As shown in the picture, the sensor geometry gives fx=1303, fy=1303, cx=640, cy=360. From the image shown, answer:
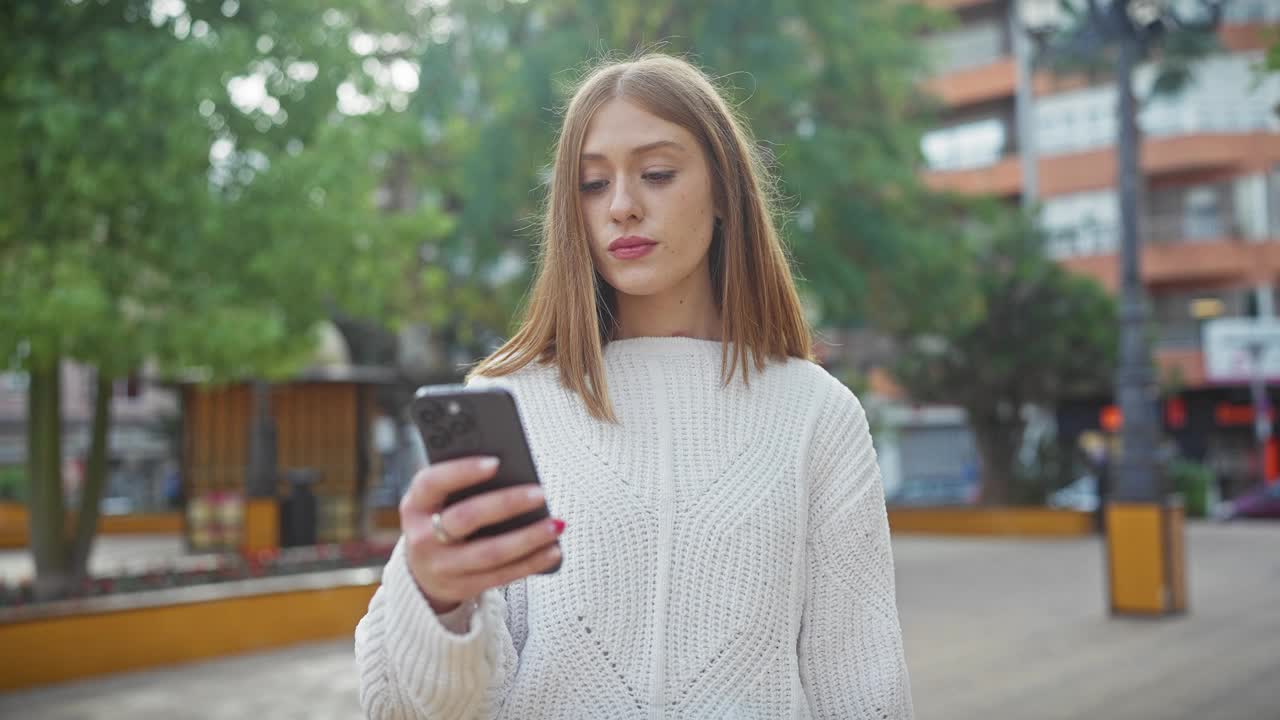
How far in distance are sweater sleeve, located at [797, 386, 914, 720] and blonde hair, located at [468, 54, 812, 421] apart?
213 millimetres

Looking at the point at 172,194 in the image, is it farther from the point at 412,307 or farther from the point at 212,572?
the point at 412,307

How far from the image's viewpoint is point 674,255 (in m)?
2.21

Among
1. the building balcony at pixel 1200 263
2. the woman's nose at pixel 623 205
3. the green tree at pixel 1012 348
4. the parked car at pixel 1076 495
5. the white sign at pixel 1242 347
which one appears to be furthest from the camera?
the building balcony at pixel 1200 263

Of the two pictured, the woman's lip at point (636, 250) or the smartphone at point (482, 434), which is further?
the woman's lip at point (636, 250)

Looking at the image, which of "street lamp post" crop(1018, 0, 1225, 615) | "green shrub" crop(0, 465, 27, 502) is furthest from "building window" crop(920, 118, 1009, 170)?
"street lamp post" crop(1018, 0, 1225, 615)

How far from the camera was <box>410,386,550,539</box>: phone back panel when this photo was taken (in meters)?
1.62

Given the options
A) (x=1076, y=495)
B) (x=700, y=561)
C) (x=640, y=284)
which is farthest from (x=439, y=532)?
(x=1076, y=495)

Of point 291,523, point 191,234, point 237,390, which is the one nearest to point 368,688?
point 191,234

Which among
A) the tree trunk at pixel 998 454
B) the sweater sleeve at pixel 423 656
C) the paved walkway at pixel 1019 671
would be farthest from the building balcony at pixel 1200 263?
the sweater sleeve at pixel 423 656

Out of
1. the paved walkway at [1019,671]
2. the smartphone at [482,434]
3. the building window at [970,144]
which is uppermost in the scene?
the building window at [970,144]

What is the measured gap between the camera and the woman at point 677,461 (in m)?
2.04

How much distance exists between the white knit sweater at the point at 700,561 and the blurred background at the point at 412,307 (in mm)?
592

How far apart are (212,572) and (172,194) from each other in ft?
13.4

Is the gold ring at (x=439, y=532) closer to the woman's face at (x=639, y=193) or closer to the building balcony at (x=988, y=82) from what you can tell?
the woman's face at (x=639, y=193)
